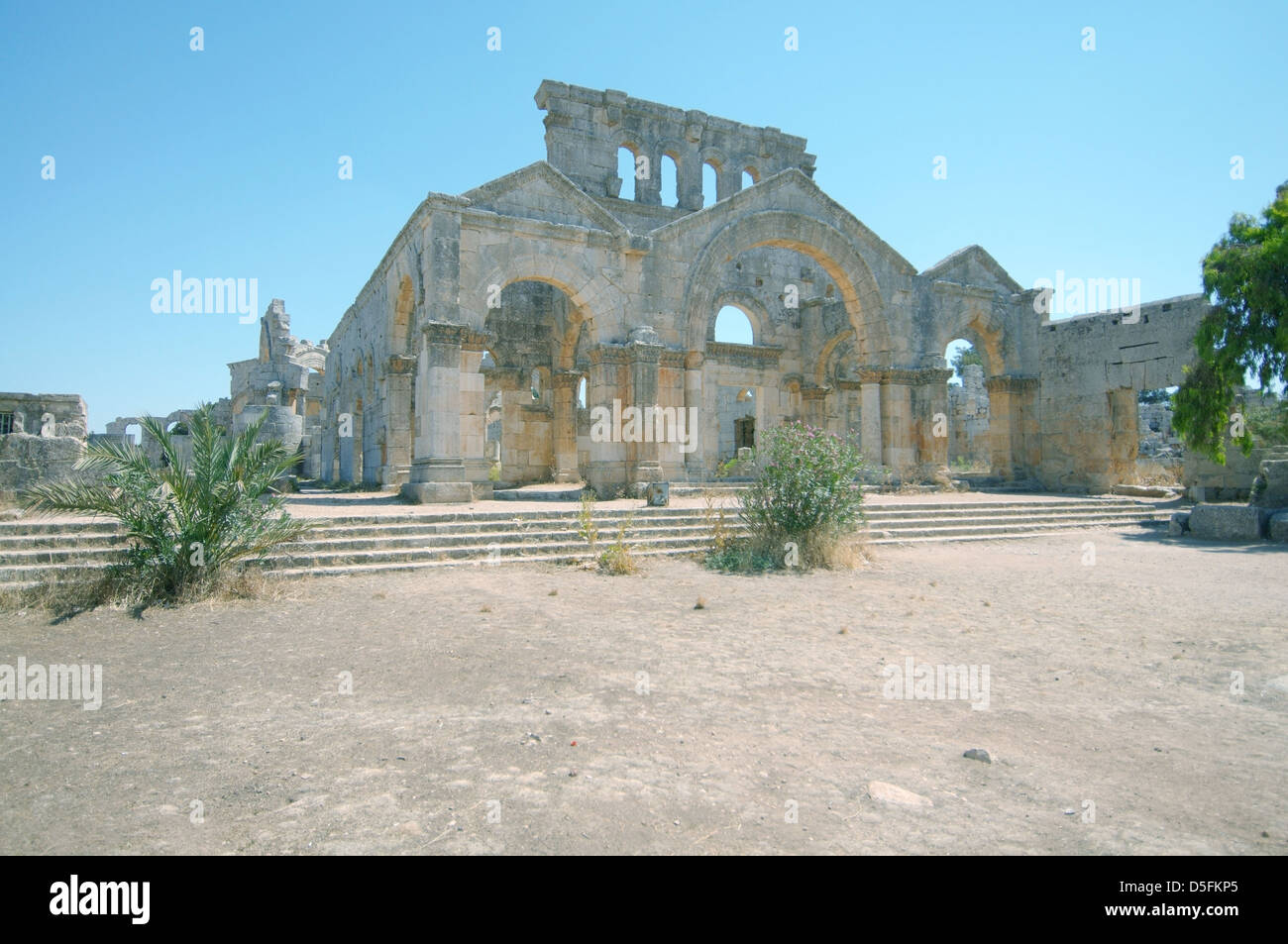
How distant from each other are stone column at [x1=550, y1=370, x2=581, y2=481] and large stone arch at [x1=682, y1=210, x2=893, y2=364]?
4636mm

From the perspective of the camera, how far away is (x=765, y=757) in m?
3.34

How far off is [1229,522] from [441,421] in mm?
13030

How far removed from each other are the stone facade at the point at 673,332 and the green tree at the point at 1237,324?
3442 millimetres

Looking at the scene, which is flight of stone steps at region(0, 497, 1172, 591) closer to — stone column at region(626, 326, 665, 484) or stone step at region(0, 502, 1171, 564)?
stone step at region(0, 502, 1171, 564)

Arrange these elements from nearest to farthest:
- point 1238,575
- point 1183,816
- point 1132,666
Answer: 1. point 1183,816
2. point 1132,666
3. point 1238,575

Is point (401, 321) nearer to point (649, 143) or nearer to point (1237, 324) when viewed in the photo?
point (649, 143)

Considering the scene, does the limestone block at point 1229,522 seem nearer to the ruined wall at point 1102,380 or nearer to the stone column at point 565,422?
the ruined wall at point 1102,380

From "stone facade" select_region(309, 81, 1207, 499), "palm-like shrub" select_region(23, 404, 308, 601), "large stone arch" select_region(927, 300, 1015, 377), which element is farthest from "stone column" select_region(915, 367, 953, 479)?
"palm-like shrub" select_region(23, 404, 308, 601)

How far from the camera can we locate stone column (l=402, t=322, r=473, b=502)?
12.2 m

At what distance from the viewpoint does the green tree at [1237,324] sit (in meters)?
12.1

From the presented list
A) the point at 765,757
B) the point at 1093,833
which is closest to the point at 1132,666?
the point at 1093,833
